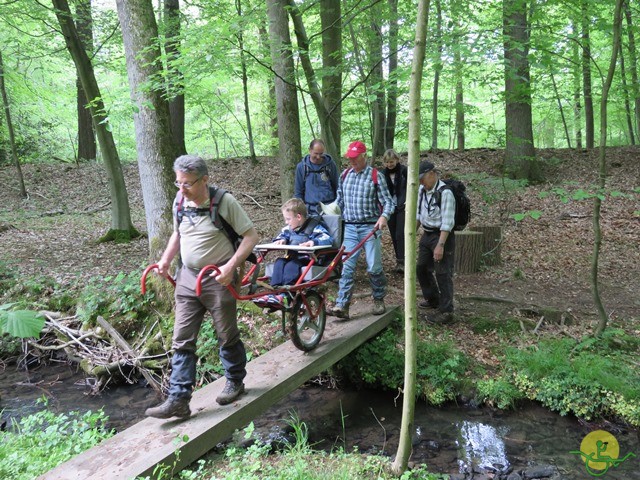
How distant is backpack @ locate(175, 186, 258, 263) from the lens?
11.6 feet

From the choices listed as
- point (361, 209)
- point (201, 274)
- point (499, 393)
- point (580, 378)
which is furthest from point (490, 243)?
point (201, 274)

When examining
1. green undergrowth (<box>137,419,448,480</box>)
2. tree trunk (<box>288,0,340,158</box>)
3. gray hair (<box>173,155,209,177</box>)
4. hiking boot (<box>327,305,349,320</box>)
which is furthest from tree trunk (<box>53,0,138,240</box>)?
green undergrowth (<box>137,419,448,480</box>)

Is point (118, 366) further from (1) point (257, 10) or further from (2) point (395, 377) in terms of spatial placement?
(1) point (257, 10)

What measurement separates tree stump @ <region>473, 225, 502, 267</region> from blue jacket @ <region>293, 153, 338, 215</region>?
3728 mm

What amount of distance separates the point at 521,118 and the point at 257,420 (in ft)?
36.2

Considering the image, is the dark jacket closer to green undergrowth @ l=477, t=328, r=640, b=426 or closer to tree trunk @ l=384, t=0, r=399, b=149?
tree trunk @ l=384, t=0, r=399, b=149

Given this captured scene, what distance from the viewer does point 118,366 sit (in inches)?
247

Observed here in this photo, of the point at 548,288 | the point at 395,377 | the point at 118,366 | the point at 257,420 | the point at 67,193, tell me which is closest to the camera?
the point at 257,420

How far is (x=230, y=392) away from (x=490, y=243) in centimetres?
628

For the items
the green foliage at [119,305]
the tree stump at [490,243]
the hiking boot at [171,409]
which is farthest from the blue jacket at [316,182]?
the tree stump at [490,243]

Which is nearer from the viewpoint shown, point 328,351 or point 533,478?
point 533,478

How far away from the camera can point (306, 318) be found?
4914mm

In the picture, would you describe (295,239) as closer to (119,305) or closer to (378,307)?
(378,307)

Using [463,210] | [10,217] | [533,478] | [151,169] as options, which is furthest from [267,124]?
[533,478]
